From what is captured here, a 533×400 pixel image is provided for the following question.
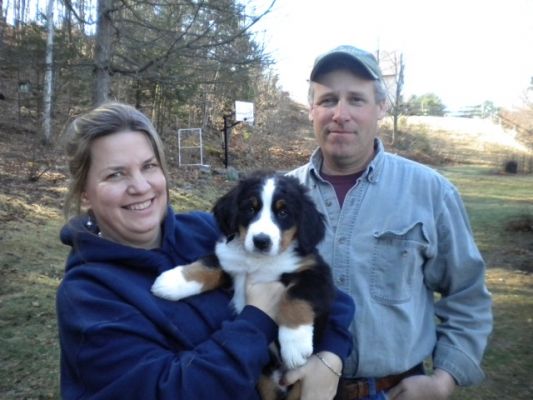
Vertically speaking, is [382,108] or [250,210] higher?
[382,108]

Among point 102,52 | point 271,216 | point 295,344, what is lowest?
point 295,344

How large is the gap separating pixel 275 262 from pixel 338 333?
17.7 inches

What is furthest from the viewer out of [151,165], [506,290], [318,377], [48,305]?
[506,290]

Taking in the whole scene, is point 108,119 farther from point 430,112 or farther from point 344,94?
point 430,112

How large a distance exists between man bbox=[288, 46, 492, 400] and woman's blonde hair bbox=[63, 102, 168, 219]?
893mm

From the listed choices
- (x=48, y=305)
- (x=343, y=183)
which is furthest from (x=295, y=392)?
(x=48, y=305)

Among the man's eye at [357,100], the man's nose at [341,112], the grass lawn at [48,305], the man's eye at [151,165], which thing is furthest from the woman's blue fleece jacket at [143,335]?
the grass lawn at [48,305]

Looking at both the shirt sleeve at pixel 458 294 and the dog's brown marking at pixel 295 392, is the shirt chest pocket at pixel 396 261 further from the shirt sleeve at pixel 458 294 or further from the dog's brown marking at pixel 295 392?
the dog's brown marking at pixel 295 392

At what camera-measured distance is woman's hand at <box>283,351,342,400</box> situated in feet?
7.19

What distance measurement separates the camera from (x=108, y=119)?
2246mm

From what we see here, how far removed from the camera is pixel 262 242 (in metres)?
2.47

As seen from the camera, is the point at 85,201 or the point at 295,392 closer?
the point at 295,392

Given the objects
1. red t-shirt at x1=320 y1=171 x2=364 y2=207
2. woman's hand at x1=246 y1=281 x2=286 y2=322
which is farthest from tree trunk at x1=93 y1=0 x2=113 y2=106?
woman's hand at x1=246 y1=281 x2=286 y2=322

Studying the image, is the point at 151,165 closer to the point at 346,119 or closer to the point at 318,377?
the point at 346,119
